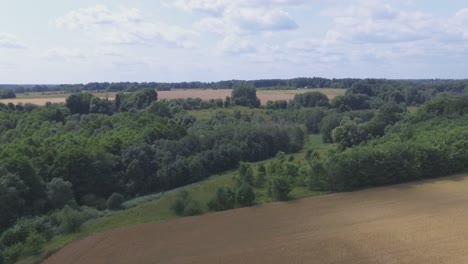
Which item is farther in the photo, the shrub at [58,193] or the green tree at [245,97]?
the green tree at [245,97]

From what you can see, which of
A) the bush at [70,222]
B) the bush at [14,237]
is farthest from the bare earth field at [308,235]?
the bush at [14,237]

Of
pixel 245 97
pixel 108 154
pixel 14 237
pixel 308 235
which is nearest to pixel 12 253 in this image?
pixel 14 237

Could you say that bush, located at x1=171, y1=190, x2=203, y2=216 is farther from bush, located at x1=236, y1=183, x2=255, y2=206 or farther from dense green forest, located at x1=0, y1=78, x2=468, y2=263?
bush, located at x1=236, y1=183, x2=255, y2=206

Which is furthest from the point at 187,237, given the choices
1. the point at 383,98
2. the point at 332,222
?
the point at 383,98


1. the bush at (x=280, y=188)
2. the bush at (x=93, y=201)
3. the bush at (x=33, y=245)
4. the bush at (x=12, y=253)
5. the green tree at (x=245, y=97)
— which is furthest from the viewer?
the green tree at (x=245, y=97)

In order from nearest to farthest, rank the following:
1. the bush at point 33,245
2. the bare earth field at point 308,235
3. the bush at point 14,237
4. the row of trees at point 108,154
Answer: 1. the bare earth field at point 308,235
2. the bush at point 33,245
3. the bush at point 14,237
4. the row of trees at point 108,154

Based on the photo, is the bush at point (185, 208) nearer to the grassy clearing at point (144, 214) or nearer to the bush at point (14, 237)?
the grassy clearing at point (144, 214)

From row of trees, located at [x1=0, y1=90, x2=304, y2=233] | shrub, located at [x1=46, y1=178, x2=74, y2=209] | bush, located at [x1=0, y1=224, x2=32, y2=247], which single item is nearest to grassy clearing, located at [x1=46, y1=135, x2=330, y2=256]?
bush, located at [x1=0, y1=224, x2=32, y2=247]
